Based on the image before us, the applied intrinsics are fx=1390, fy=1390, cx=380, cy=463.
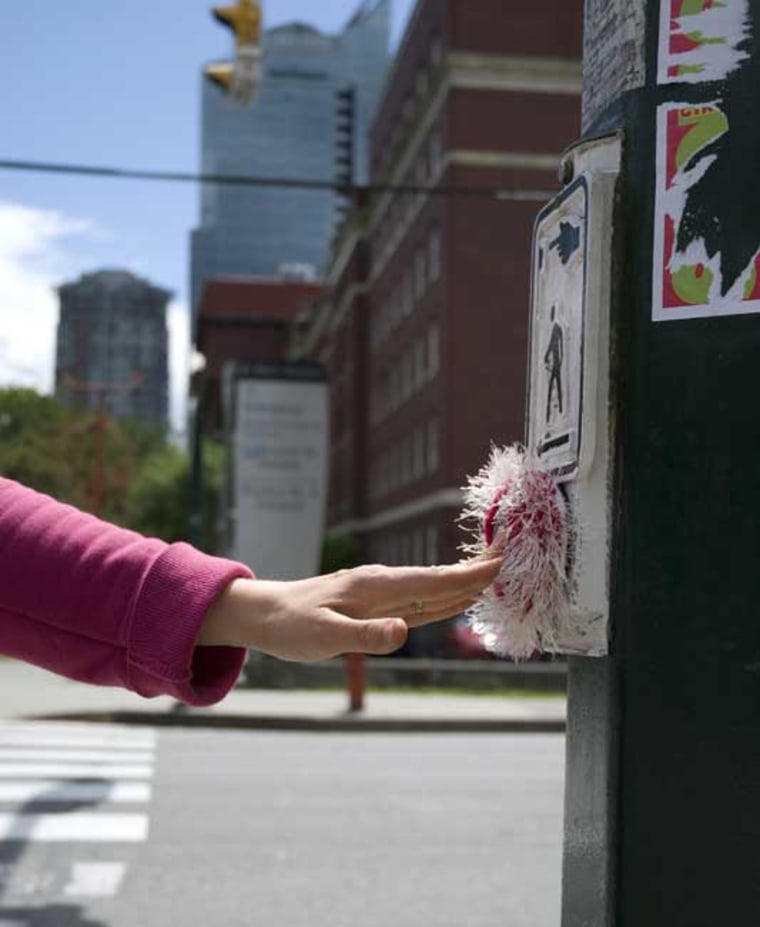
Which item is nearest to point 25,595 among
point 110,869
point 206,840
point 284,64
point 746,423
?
point 746,423

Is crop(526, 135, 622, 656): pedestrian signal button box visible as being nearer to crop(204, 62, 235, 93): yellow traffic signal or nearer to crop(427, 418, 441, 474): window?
crop(204, 62, 235, 93): yellow traffic signal

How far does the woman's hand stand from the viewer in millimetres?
1381

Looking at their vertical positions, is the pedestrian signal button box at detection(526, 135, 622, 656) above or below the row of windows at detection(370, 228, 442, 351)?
below

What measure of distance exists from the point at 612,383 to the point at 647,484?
0.14 meters

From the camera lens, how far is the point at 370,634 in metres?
1.36

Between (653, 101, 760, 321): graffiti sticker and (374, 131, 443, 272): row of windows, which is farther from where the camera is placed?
(374, 131, 443, 272): row of windows

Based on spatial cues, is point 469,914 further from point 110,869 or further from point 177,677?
point 177,677

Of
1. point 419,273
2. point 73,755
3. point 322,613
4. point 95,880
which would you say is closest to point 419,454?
point 419,273

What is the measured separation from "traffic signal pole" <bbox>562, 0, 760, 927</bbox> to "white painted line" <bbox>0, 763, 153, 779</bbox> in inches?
345

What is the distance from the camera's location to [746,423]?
1558 millimetres

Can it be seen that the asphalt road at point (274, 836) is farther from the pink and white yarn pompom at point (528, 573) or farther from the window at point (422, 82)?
the window at point (422, 82)

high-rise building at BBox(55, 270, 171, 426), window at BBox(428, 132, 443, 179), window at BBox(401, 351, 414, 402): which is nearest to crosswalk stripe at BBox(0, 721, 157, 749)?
window at BBox(428, 132, 443, 179)

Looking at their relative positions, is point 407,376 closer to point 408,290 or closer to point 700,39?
point 408,290

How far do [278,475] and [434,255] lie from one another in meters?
22.0
